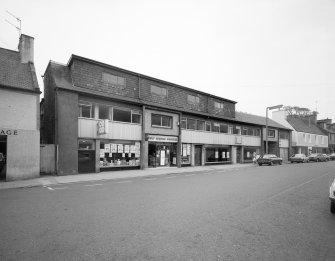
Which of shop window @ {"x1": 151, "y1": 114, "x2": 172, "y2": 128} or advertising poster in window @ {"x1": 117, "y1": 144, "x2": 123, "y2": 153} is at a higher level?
shop window @ {"x1": 151, "y1": 114, "x2": 172, "y2": 128}

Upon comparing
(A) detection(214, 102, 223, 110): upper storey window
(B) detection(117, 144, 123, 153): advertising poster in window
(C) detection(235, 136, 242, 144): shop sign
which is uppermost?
(A) detection(214, 102, 223, 110): upper storey window

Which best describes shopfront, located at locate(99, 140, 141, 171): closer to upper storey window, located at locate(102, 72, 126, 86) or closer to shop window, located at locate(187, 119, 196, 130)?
upper storey window, located at locate(102, 72, 126, 86)

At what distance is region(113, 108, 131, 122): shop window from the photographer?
20.1m

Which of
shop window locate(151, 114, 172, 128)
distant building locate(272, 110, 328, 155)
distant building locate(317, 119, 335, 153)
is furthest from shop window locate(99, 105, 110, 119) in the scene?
distant building locate(317, 119, 335, 153)

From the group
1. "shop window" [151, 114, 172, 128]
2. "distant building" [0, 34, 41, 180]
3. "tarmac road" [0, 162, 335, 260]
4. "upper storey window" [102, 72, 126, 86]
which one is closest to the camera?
"tarmac road" [0, 162, 335, 260]

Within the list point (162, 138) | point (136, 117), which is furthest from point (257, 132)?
point (136, 117)

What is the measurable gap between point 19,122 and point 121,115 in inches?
310

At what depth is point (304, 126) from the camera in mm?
54062

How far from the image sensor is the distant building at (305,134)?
48500 millimetres

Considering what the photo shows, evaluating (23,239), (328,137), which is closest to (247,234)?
(23,239)

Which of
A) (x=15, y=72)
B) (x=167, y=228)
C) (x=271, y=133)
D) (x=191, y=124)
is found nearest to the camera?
(x=167, y=228)

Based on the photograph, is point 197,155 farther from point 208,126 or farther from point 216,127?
Result: point 216,127

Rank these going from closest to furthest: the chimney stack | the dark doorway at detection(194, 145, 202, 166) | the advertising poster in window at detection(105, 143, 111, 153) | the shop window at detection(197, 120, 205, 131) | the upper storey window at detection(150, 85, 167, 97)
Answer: the chimney stack < the advertising poster in window at detection(105, 143, 111, 153) < the upper storey window at detection(150, 85, 167, 97) < the dark doorway at detection(194, 145, 202, 166) < the shop window at detection(197, 120, 205, 131)

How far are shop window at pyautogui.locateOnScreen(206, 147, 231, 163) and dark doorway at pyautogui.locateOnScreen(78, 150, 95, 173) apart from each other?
598 inches
